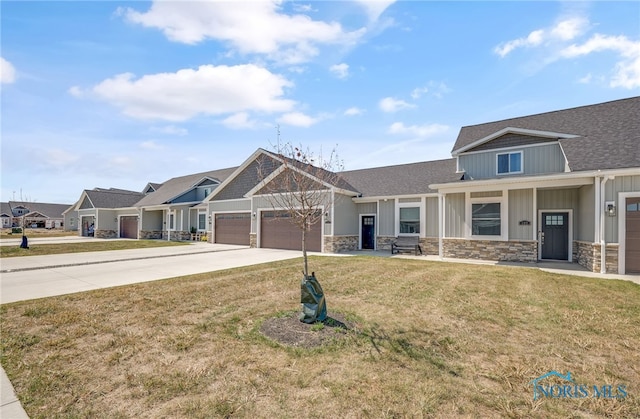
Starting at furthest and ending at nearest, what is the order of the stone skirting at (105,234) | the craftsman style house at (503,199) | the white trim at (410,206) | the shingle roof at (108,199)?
1. the shingle roof at (108,199)
2. the stone skirting at (105,234)
3. the white trim at (410,206)
4. the craftsman style house at (503,199)

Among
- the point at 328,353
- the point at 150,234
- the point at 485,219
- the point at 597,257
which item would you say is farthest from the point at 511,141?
the point at 150,234

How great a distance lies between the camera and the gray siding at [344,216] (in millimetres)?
15742

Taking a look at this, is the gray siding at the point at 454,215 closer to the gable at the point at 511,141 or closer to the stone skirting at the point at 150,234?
the gable at the point at 511,141

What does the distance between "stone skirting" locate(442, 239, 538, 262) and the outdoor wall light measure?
275 centimetres

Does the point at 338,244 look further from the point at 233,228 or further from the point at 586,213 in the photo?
the point at 586,213

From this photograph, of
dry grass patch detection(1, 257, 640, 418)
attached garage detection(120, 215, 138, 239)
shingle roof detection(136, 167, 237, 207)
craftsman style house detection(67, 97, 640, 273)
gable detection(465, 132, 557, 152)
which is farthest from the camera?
attached garage detection(120, 215, 138, 239)

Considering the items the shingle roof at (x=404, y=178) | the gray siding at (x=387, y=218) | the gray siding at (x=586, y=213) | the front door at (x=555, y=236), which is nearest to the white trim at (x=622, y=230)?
the gray siding at (x=586, y=213)

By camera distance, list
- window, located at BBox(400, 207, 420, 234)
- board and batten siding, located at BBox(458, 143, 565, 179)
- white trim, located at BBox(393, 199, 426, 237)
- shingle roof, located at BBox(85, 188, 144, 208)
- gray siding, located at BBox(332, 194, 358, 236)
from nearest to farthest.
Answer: board and batten siding, located at BBox(458, 143, 565, 179), white trim, located at BBox(393, 199, 426, 237), window, located at BBox(400, 207, 420, 234), gray siding, located at BBox(332, 194, 358, 236), shingle roof, located at BBox(85, 188, 144, 208)

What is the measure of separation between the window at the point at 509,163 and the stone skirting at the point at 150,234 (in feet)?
95.9

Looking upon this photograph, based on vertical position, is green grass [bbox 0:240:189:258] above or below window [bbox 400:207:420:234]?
below

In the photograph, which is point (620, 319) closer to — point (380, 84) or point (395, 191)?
point (380, 84)

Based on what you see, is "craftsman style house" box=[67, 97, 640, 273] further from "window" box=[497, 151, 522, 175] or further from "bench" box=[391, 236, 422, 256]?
"bench" box=[391, 236, 422, 256]

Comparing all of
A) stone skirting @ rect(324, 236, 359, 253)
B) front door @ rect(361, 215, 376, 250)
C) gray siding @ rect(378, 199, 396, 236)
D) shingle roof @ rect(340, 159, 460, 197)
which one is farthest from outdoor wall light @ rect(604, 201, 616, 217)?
stone skirting @ rect(324, 236, 359, 253)

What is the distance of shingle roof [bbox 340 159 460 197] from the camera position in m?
15.8
